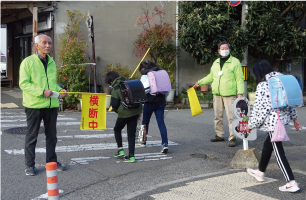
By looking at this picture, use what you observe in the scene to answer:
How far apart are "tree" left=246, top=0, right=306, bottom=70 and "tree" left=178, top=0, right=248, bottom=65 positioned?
0.62 m

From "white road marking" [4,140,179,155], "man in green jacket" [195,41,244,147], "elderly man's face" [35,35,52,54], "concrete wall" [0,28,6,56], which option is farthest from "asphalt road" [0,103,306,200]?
"concrete wall" [0,28,6,56]

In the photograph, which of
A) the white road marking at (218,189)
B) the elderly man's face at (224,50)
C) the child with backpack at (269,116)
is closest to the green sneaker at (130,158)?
the white road marking at (218,189)

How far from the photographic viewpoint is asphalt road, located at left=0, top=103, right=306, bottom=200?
4719 millimetres

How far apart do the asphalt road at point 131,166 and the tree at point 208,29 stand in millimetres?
4831

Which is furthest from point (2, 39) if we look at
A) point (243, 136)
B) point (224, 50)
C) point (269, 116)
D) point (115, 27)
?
point (269, 116)

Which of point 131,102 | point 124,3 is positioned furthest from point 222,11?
point 131,102

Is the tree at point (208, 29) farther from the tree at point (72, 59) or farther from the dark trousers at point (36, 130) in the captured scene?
the dark trousers at point (36, 130)

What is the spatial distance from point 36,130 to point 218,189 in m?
2.70

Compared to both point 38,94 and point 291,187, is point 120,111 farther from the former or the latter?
point 291,187

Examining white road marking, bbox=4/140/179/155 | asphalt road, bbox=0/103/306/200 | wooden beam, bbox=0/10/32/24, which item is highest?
wooden beam, bbox=0/10/32/24

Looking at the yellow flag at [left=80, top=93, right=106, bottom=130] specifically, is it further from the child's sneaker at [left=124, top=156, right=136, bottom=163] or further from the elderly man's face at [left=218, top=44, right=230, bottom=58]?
the elderly man's face at [left=218, top=44, right=230, bottom=58]

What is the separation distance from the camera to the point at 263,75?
185 inches

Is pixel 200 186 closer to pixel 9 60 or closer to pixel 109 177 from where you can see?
pixel 109 177

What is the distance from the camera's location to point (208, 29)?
13.0 m
